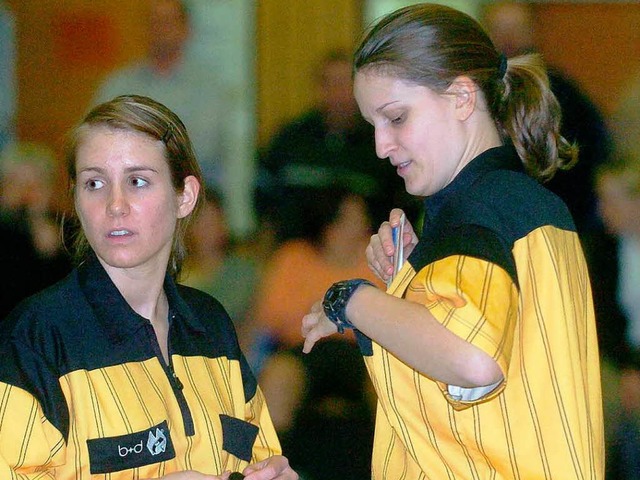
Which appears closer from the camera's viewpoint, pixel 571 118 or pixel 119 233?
pixel 119 233

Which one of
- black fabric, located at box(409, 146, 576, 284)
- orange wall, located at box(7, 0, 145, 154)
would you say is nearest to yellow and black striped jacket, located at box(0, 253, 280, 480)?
black fabric, located at box(409, 146, 576, 284)

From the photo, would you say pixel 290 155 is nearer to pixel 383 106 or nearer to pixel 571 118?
pixel 571 118

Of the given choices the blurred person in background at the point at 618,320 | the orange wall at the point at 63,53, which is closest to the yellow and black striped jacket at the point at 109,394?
the blurred person in background at the point at 618,320

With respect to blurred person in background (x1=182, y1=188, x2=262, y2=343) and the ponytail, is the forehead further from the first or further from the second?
blurred person in background (x1=182, y1=188, x2=262, y2=343)

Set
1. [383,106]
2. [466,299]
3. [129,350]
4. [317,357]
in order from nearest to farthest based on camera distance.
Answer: [466,299] → [383,106] → [129,350] → [317,357]

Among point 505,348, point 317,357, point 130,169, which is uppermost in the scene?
point 130,169

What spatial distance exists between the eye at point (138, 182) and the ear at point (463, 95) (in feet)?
1.88

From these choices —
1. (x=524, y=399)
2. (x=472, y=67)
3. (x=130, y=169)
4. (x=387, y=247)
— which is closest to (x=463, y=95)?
(x=472, y=67)

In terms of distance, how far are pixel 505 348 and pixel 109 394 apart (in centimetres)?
66

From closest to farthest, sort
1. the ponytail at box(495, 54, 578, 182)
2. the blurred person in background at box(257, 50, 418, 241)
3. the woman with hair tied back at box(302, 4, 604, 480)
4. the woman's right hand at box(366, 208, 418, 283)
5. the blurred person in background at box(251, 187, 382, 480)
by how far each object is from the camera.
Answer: the woman with hair tied back at box(302, 4, 604, 480) < the ponytail at box(495, 54, 578, 182) < the woman's right hand at box(366, 208, 418, 283) < the blurred person in background at box(251, 187, 382, 480) < the blurred person in background at box(257, 50, 418, 241)

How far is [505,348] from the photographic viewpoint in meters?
1.47

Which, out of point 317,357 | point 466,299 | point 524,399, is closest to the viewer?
point 466,299

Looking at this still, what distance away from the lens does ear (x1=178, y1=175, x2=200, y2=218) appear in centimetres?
198

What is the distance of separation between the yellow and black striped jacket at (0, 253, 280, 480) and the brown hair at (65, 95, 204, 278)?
19 centimetres
